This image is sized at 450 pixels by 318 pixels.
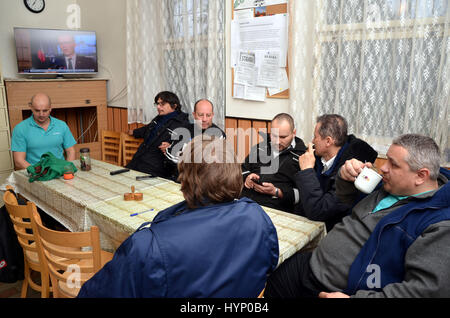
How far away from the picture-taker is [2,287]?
2.46 meters

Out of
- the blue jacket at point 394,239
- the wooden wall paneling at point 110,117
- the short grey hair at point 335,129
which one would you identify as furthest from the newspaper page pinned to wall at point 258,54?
the wooden wall paneling at point 110,117

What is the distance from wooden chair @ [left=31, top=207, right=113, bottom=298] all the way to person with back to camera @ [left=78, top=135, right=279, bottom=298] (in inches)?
16.1

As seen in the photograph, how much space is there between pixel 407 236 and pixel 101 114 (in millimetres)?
4368

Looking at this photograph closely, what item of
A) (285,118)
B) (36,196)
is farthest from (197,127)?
(36,196)

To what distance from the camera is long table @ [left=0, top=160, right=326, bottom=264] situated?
1.71m

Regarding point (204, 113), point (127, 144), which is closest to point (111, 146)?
point (127, 144)

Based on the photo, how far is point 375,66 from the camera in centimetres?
238

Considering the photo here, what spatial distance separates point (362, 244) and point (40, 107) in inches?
111

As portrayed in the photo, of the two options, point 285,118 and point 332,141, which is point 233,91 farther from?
point 332,141

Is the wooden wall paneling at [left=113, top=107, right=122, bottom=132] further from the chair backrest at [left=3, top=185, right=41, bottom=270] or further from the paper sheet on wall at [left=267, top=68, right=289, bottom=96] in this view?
the chair backrest at [left=3, top=185, right=41, bottom=270]

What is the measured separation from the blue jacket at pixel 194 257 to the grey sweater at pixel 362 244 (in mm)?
470

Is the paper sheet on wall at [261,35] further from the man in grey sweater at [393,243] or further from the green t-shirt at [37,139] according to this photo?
the green t-shirt at [37,139]

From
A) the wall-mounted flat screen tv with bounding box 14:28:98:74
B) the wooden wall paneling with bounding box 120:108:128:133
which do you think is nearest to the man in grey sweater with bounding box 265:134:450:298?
the wooden wall paneling with bounding box 120:108:128:133

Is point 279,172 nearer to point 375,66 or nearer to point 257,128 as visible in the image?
point 257,128
